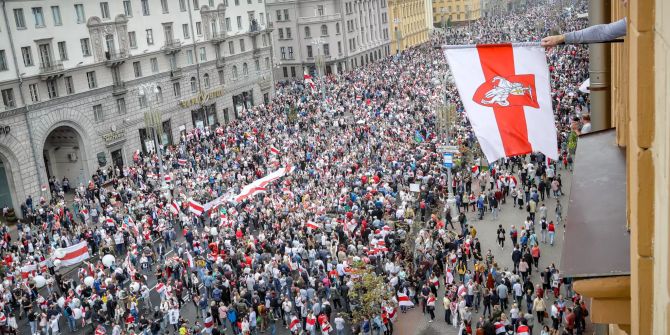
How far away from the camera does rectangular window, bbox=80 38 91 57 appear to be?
5224 centimetres

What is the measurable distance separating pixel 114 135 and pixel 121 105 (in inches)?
124

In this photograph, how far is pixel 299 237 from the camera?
3067 cm

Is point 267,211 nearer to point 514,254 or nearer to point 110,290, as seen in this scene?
point 110,290

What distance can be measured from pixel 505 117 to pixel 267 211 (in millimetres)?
25662

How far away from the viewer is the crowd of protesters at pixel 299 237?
24.3m

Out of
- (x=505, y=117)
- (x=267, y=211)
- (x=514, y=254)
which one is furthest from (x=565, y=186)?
(x=505, y=117)

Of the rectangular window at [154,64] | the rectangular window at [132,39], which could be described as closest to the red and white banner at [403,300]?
the rectangular window at [132,39]

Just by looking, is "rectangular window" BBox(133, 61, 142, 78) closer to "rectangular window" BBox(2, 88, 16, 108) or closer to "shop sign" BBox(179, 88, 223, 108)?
"shop sign" BBox(179, 88, 223, 108)

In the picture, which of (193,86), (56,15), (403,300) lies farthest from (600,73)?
(193,86)

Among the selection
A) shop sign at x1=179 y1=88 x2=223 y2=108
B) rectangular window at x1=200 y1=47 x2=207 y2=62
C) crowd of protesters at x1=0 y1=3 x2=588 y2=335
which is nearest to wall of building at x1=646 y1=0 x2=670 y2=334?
crowd of protesters at x1=0 y1=3 x2=588 y2=335

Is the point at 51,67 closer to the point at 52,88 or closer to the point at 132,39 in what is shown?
the point at 52,88

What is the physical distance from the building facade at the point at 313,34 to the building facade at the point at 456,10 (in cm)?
7381

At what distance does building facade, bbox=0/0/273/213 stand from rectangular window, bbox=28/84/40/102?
0.11 meters

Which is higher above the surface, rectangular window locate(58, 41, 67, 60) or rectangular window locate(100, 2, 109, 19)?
rectangular window locate(100, 2, 109, 19)
